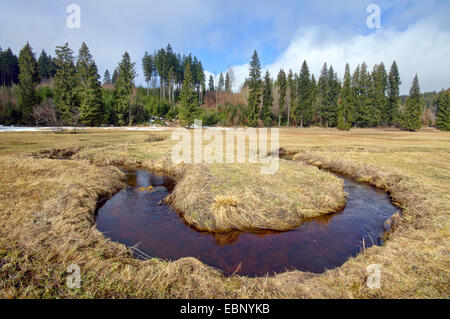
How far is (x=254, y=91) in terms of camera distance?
5381cm

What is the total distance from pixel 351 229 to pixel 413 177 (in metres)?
6.35

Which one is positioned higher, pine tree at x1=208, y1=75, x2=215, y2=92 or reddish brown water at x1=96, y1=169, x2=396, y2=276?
pine tree at x1=208, y1=75, x2=215, y2=92

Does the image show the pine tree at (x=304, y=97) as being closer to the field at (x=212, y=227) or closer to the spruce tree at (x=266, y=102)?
the spruce tree at (x=266, y=102)

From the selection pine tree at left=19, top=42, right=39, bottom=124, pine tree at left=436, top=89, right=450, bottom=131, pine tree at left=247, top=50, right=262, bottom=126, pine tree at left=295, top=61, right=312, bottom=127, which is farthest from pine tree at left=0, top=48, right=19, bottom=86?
pine tree at left=436, top=89, right=450, bottom=131

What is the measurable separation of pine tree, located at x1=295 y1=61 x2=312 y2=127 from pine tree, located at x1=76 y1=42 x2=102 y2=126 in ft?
156

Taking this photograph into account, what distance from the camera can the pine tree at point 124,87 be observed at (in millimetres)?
48375

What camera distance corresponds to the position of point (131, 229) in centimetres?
731

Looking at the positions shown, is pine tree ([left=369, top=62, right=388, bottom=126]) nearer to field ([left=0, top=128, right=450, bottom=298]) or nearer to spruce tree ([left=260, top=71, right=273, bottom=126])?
spruce tree ([left=260, top=71, right=273, bottom=126])

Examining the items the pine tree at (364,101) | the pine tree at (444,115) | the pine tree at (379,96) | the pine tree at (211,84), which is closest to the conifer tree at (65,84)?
the pine tree at (211,84)

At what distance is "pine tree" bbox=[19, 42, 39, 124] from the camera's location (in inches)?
1683

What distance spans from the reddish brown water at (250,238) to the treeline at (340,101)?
4644 cm

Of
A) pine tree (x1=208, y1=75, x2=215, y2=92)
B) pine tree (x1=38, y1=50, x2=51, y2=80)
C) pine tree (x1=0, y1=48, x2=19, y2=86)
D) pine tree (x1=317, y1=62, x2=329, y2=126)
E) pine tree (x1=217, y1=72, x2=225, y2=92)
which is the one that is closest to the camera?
pine tree (x1=317, y1=62, x2=329, y2=126)
